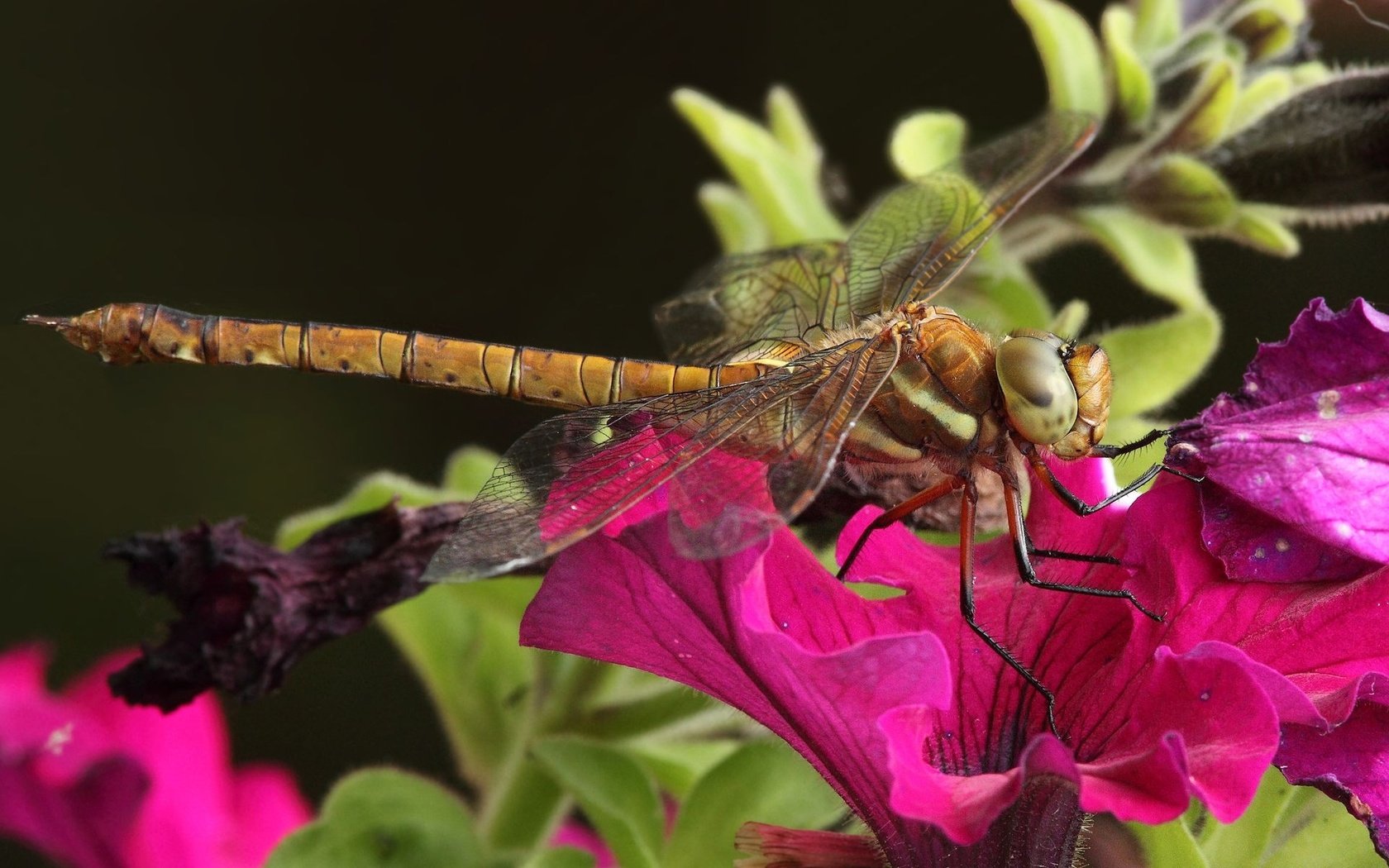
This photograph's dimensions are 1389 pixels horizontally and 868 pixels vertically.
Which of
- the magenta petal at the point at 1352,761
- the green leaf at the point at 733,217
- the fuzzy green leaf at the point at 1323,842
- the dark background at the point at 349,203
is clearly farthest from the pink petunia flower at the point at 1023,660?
the dark background at the point at 349,203

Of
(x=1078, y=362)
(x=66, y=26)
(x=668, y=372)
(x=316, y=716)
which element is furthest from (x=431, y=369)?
(x=66, y=26)

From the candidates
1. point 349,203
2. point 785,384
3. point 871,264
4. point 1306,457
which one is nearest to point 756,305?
point 871,264

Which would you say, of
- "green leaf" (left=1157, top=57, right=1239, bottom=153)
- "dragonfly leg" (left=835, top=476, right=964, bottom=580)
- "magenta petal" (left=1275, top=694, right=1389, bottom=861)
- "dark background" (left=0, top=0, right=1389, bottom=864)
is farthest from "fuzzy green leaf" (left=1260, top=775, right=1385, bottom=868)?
"dark background" (left=0, top=0, right=1389, bottom=864)

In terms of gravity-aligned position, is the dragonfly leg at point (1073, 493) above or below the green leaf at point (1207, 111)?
below

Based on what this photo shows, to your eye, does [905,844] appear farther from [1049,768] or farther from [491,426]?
[491,426]

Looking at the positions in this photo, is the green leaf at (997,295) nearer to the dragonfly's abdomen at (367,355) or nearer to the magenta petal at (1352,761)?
the dragonfly's abdomen at (367,355)
